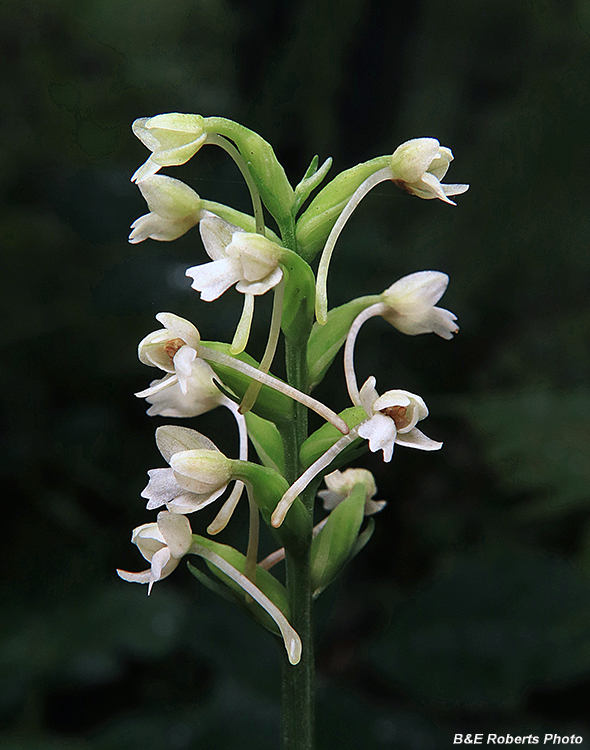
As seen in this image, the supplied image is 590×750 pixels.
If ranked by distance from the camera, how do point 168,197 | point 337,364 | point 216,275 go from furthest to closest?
point 337,364 → point 168,197 → point 216,275

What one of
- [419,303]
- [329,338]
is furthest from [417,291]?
[329,338]

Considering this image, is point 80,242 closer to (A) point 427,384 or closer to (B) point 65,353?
(B) point 65,353

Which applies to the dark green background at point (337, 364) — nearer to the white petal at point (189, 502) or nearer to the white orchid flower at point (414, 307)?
the white orchid flower at point (414, 307)

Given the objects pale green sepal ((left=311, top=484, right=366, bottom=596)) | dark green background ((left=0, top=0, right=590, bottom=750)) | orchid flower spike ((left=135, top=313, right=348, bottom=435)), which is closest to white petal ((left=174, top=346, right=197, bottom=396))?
orchid flower spike ((left=135, top=313, right=348, bottom=435))

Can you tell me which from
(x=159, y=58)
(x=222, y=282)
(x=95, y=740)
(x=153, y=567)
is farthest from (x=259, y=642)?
(x=159, y=58)

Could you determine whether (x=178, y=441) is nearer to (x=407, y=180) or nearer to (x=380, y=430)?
(x=380, y=430)
